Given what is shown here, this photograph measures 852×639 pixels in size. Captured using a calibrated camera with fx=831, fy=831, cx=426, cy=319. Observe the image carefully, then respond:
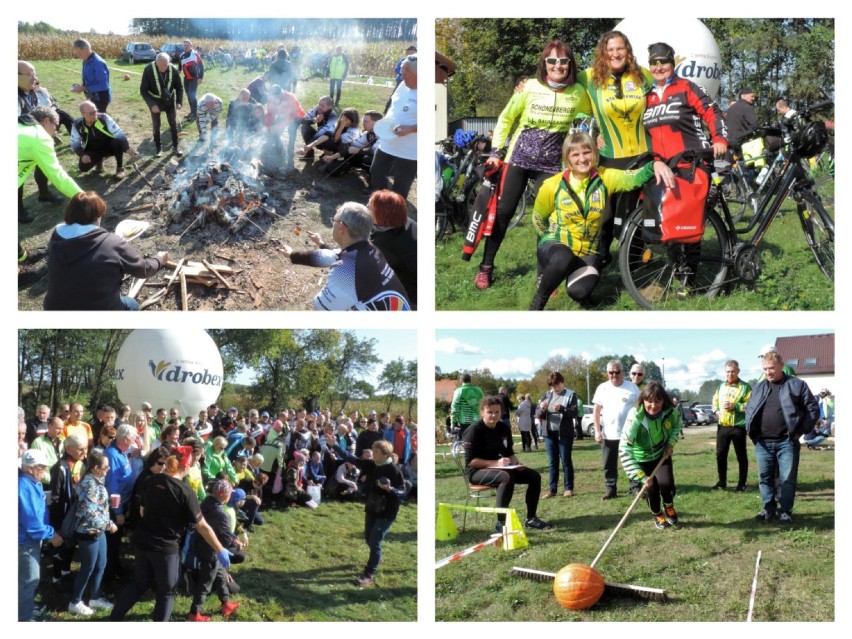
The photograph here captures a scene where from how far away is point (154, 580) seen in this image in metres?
4.70

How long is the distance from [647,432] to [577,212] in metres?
1.41

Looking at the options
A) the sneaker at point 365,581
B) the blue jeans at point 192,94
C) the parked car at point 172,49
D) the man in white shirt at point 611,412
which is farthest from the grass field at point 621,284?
the parked car at point 172,49

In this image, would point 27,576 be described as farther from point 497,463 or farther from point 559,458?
point 559,458

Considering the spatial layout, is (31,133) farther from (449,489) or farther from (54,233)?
(449,489)

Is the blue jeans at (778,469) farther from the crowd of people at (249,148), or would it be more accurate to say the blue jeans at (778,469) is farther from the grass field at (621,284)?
the crowd of people at (249,148)

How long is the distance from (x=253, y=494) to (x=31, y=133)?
108 inches

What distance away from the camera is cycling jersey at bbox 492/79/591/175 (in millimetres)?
5195

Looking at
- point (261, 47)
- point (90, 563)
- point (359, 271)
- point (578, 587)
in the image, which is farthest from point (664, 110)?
point (90, 563)

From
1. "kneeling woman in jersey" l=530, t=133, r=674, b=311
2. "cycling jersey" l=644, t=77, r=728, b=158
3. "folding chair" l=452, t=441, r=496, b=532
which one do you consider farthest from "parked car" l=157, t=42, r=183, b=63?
"folding chair" l=452, t=441, r=496, b=532

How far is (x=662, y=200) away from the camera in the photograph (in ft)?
16.8

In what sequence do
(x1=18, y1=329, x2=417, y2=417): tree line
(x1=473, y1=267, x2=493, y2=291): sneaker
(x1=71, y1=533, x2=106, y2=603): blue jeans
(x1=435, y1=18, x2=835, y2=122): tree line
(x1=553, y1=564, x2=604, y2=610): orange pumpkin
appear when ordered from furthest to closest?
(x1=18, y1=329, x2=417, y2=417): tree line
(x1=473, y1=267, x2=493, y2=291): sneaker
(x1=435, y1=18, x2=835, y2=122): tree line
(x1=71, y1=533, x2=106, y2=603): blue jeans
(x1=553, y1=564, x2=604, y2=610): orange pumpkin

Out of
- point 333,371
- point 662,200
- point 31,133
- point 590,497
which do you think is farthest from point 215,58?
point 590,497

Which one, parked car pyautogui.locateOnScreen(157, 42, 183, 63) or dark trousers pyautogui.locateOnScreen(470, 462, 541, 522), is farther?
parked car pyautogui.locateOnScreen(157, 42, 183, 63)

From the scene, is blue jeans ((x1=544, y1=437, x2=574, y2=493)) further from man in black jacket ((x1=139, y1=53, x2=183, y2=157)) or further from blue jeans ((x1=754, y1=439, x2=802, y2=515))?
man in black jacket ((x1=139, y1=53, x2=183, y2=157))
